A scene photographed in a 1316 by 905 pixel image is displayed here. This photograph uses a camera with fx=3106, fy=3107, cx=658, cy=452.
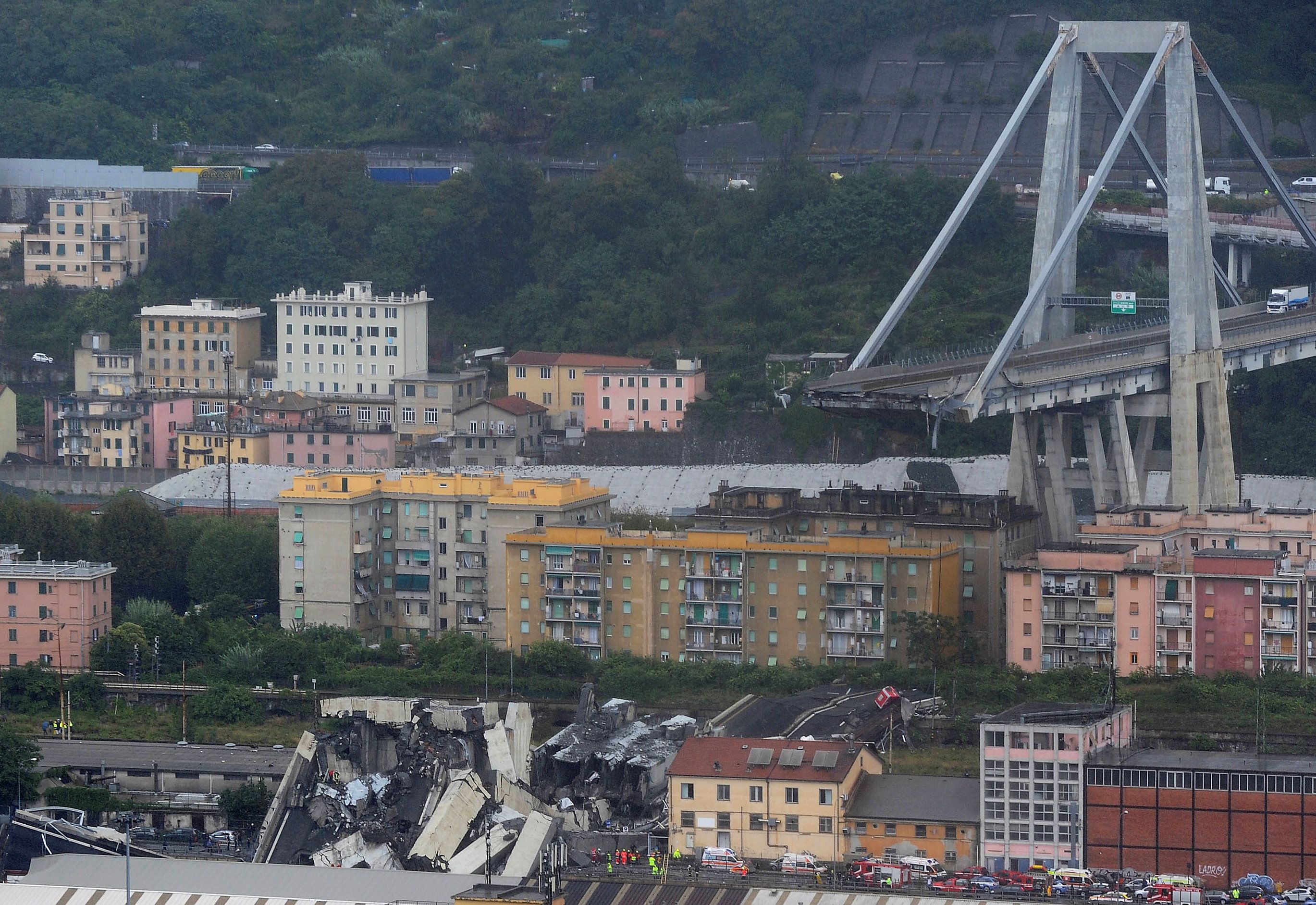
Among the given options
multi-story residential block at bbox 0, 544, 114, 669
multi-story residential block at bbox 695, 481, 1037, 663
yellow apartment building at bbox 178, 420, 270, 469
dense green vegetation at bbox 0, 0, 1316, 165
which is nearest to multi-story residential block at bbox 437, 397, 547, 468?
yellow apartment building at bbox 178, 420, 270, 469

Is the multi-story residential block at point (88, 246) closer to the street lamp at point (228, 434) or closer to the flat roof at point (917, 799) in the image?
the street lamp at point (228, 434)

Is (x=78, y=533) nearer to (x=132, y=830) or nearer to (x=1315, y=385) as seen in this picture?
(x=132, y=830)

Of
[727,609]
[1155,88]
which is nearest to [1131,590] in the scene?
[727,609]

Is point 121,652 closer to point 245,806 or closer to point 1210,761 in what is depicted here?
point 245,806

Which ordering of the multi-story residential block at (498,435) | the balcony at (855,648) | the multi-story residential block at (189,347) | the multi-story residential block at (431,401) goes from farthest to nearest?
the multi-story residential block at (189,347) → the multi-story residential block at (431,401) → the multi-story residential block at (498,435) → the balcony at (855,648)

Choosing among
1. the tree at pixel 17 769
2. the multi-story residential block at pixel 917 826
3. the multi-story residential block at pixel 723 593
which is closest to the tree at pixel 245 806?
the tree at pixel 17 769
